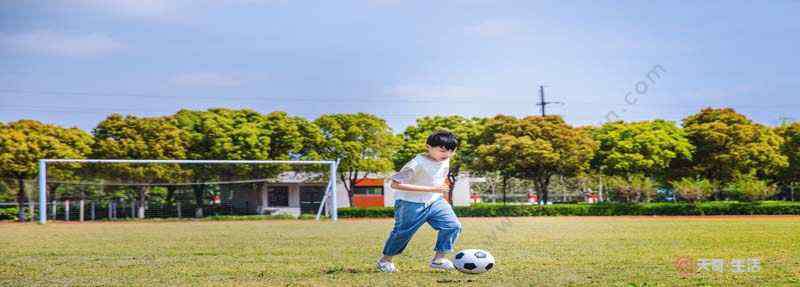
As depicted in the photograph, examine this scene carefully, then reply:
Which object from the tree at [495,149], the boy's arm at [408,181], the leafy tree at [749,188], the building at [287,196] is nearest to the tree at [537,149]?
the tree at [495,149]

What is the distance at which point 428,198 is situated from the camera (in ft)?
31.2

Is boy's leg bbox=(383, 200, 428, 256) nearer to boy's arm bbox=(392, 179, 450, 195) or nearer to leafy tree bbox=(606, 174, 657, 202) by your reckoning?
→ boy's arm bbox=(392, 179, 450, 195)

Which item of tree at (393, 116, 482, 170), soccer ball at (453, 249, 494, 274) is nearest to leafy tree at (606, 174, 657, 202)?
tree at (393, 116, 482, 170)

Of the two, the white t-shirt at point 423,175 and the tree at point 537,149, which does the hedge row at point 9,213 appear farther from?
the white t-shirt at point 423,175

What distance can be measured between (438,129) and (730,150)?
17.1 meters

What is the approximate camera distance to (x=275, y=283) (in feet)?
28.2

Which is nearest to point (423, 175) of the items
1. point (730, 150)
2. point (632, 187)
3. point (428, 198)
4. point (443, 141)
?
point (428, 198)

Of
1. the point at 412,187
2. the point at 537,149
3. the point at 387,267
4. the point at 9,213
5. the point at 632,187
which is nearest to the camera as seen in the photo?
the point at 412,187

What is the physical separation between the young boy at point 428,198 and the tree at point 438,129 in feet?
139

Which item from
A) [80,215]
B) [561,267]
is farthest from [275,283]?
[80,215]

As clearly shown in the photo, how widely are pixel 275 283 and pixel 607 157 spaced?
43938 mm

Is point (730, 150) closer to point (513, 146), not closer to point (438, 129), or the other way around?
point (513, 146)

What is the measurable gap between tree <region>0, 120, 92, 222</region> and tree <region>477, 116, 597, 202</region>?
21.3 meters

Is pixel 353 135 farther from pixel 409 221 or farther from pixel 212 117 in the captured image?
pixel 409 221
